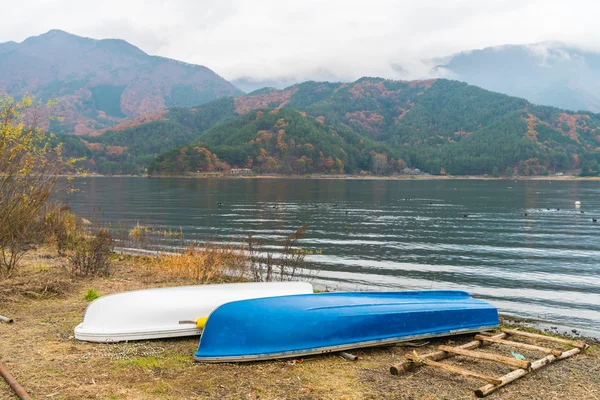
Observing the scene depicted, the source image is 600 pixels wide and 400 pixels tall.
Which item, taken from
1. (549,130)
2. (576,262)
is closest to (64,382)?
(576,262)

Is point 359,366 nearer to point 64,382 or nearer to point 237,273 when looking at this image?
point 64,382

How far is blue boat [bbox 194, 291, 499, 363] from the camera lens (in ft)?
20.9

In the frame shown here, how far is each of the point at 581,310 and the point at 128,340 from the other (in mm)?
11241

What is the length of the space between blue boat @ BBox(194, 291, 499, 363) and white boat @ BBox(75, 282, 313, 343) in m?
1.08

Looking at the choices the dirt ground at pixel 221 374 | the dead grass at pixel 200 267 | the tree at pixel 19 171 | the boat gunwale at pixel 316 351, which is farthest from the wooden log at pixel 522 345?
the tree at pixel 19 171

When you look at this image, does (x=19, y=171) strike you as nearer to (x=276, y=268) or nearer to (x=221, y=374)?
(x=221, y=374)

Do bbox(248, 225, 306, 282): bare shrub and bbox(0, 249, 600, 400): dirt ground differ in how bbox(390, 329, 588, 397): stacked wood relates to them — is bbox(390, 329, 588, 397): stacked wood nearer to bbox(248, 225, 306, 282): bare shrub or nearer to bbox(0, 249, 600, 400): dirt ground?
bbox(0, 249, 600, 400): dirt ground

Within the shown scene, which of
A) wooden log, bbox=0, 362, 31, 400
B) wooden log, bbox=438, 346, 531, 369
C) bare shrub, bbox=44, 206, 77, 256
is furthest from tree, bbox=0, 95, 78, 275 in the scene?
wooden log, bbox=438, 346, 531, 369

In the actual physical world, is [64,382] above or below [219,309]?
below

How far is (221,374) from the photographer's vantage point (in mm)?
5859

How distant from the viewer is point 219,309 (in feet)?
21.7

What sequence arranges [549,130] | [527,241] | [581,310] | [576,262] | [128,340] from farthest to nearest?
[549,130] → [527,241] → [576,262] → [581,310] → [128,340]

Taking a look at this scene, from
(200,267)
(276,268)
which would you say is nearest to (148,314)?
(200,267)

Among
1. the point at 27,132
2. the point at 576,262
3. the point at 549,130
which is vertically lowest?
the point at 576,262
